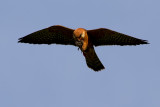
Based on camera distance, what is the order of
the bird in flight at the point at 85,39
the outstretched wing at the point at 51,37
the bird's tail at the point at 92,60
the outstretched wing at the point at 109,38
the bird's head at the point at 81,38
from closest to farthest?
the bird's head at the point at 81,38 < the bird in flight at the point at 85,39 < the outstretched wing at the point at 109,38 < the bird's tail at the point at 92,60 < the outstretched wing at the point at 51,37

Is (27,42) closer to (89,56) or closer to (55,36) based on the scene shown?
(55,36)

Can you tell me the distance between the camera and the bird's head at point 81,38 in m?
18.5

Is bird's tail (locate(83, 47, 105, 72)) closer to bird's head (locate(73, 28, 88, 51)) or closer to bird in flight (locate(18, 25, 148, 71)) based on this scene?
bird in flight (locate(18, 25, 148, 71))

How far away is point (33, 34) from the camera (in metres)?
20.2

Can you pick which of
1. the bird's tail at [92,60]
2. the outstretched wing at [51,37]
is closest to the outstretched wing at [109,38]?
the bird's tail at [92,60]

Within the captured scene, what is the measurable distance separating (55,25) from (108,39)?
91.9 inches

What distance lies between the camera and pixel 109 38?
63.6ft

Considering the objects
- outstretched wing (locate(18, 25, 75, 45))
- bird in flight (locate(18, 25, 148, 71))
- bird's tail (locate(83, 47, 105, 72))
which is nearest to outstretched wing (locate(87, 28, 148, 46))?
bird in flight (locate(18, 25, 148, 71))

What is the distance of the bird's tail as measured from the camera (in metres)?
19.5

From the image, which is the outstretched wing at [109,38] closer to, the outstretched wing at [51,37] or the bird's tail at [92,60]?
the bird's tail at [92,60]

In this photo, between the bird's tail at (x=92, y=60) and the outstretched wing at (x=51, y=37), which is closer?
the bird's tail at (x=92, y=60)

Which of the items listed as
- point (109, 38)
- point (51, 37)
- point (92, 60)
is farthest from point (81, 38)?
point (51, 37)

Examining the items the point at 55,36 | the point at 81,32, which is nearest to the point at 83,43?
the point at 81,32

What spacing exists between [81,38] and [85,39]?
252 millimetres
